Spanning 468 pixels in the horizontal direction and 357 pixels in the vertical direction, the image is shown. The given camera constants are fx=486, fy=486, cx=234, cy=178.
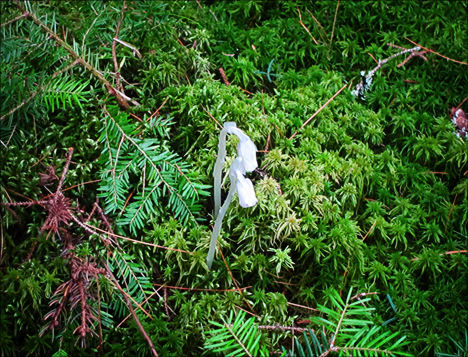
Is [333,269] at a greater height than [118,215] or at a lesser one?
lesser

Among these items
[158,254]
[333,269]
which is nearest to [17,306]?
[158,254]

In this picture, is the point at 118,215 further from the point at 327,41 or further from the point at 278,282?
the point at 327,41

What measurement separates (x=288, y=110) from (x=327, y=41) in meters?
0.55

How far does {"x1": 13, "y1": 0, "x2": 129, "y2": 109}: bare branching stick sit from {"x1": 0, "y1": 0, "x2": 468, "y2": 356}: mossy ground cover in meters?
0.01

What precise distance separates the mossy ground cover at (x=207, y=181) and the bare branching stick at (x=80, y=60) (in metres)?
0.01

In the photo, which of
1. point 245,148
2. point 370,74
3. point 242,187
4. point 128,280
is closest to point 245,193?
point 242,187

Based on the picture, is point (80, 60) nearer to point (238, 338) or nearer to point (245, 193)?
point (245, 193)

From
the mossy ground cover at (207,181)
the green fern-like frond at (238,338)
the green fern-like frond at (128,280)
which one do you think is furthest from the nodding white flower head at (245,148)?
the green fern-like frond at (128,280)

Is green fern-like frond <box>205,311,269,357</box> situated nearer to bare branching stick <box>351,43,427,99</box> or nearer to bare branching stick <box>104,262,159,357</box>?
bare branching stick <box>104,262,159,357</box>

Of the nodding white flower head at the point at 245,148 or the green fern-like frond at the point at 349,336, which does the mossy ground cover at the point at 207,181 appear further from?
the nodding white flower head at the point at 245,148

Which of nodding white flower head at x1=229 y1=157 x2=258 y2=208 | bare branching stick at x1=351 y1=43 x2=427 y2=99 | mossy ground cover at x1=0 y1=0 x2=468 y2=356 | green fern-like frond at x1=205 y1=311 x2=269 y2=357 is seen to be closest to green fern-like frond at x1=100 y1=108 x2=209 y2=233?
mossy ground cover at x1=0 y1=0 x2=468 y2=356

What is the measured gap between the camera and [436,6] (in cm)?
259

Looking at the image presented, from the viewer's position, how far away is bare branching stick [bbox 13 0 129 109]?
1.89 m

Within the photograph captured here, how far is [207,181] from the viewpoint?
6.36 feet
